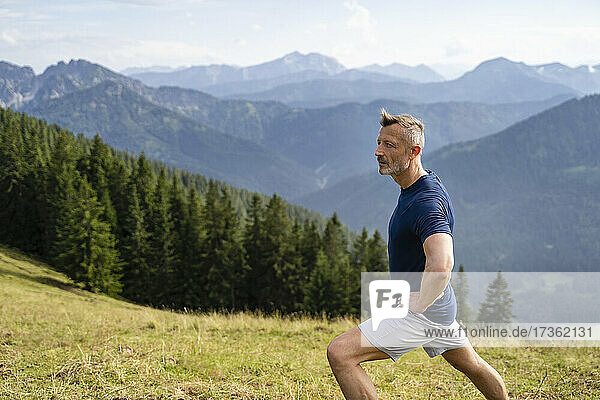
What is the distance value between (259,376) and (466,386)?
3.51 metres

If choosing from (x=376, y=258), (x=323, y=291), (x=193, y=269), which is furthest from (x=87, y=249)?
(x=376, y=258)

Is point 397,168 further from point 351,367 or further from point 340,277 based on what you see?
point 340,277

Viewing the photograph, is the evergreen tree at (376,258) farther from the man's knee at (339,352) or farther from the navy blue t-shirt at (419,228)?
the man's knee at (339,352)

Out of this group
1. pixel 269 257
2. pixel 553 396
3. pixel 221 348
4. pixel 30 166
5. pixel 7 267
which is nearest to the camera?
pixel 553 396

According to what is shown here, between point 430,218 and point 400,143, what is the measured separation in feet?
2.89

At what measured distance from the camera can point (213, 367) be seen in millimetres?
7949

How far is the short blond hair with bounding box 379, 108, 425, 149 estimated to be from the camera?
15.2 ft

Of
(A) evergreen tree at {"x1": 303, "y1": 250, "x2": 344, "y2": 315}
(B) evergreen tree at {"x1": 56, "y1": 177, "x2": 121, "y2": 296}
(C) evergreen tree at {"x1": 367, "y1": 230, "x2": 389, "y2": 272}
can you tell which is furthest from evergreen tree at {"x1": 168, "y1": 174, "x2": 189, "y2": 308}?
(C) evergreen tree at {"x1": 367, "y1": 230, "x2": 389, "y2": 272}

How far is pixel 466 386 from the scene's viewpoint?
749 centimetres

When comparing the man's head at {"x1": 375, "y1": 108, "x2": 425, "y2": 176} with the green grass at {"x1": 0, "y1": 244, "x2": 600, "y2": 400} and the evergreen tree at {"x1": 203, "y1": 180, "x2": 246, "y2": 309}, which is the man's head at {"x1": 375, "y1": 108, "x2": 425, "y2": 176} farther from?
the evergreen tree at {"x1": 203, "y1": 180, "x2": 246, "y2": 309}

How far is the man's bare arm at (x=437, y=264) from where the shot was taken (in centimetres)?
403

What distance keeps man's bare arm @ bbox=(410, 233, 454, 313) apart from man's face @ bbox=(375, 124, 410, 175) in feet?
2.90

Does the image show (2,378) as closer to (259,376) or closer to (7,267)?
(259,376)

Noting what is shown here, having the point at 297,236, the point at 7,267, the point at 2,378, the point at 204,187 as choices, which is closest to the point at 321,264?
the point at 297,236
